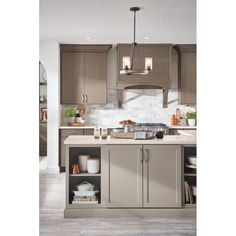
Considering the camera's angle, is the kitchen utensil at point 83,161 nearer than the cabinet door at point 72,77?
Yes

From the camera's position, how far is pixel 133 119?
25.1 feet

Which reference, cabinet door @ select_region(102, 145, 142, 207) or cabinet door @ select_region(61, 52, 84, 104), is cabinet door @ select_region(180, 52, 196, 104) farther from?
cabinet door @ select_region(102, 145, 142, 207)

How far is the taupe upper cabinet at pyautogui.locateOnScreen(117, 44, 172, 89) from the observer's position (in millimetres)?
7211

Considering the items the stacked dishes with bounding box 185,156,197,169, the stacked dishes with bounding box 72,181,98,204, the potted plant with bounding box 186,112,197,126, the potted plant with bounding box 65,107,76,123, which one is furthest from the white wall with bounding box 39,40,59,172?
the stacked dishes with bounding box 185,156,197,169

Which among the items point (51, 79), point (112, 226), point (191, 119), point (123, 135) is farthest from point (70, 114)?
point (112, 226)

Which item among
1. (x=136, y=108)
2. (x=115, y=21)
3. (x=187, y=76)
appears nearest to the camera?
(x=115, y=21)

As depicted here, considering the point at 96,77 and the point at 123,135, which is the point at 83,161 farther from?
the point at 96,77

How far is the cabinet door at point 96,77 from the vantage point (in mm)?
7309

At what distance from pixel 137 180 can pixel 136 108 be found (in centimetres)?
363

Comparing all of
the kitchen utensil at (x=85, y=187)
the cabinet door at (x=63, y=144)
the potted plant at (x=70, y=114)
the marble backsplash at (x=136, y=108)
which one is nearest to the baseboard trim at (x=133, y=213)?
the kitchen utensil at (x=85, y=187)

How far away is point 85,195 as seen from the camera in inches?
164

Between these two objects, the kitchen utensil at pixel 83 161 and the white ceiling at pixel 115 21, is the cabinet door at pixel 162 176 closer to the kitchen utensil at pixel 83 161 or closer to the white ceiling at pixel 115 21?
the kitchen utensil at pixel 83 161
